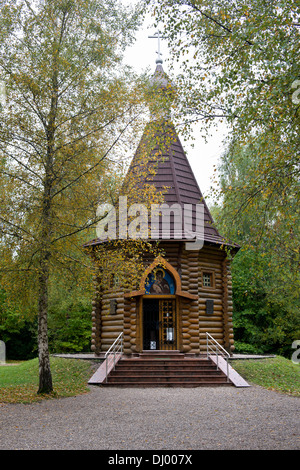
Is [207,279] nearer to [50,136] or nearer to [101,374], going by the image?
[101,374]

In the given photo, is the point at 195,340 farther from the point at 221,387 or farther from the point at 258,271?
the point at 258,271

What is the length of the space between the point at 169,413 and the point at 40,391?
12.8ft

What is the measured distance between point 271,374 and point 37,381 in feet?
26.2

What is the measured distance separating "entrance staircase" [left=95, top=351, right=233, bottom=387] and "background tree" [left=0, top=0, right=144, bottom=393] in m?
3.09

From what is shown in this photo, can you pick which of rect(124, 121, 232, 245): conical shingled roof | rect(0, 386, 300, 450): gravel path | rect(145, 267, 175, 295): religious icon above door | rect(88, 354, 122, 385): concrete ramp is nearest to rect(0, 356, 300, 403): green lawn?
rect(88, 354, 122, 385): concrete ramp

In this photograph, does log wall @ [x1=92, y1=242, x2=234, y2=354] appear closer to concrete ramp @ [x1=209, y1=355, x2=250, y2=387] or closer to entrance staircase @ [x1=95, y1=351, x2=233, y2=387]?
entrance staircase @ [x1=95, y1=351, x2=233, y2=387]

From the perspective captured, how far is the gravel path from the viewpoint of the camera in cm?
648

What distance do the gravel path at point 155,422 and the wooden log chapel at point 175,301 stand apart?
3598mm

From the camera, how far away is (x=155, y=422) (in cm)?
793

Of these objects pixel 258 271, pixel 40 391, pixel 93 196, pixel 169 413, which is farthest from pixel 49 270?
pixel 258 271

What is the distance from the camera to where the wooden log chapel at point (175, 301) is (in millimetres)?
14984

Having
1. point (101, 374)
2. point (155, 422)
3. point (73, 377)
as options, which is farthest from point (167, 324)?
point (155, 422)

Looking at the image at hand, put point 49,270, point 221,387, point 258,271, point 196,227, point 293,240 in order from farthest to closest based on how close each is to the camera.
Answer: point 196,227
point 221,387
point 49,270
point 293,240
point 258,271

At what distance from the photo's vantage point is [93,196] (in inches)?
421
